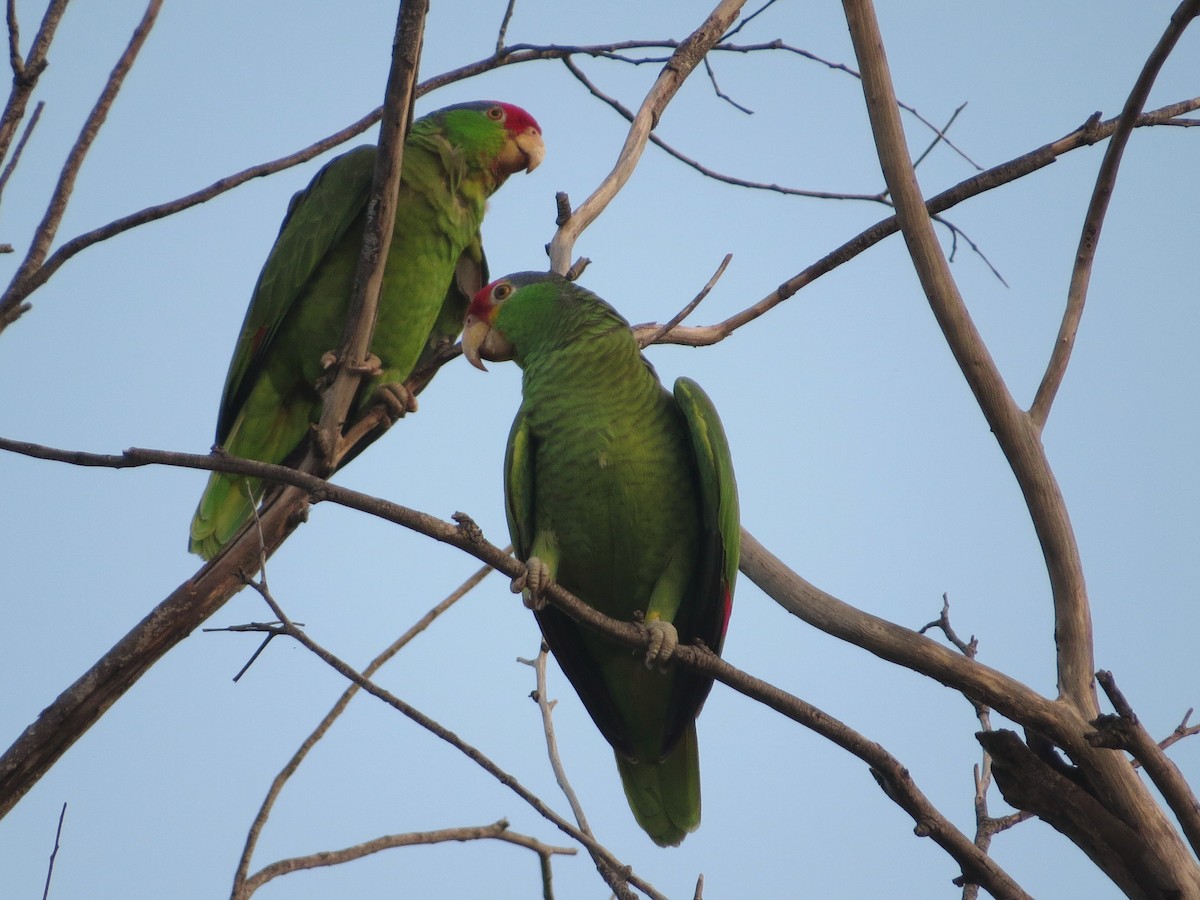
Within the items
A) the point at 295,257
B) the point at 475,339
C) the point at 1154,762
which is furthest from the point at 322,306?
the point at 1154,762

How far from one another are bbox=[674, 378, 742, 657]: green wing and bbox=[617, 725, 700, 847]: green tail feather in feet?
1.41

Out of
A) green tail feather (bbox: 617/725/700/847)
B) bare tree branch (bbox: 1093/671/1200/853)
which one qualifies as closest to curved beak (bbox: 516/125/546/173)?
green tail feather (bbox: 617/725/700/847)

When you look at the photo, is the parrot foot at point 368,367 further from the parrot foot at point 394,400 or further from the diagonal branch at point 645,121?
the diagonal branch at point 645,121

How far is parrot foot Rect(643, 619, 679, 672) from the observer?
9.83ft

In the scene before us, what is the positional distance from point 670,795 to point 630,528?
0.95m

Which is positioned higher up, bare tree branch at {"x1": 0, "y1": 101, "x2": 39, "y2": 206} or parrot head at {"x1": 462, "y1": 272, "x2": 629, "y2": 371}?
parrot head at {"x1": 462, "y1": 272, "x2": 629, "y2": 371}

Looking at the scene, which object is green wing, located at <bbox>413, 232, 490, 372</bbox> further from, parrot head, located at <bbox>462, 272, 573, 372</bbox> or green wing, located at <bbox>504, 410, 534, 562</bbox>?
green wing, located at <bbox>504, 410, 534, 562</bbox>

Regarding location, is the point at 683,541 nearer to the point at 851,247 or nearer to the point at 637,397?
the point at 637,397

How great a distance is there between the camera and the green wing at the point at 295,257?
168 inches

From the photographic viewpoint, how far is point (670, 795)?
351 cm

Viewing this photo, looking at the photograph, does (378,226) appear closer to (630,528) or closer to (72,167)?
(72,167)

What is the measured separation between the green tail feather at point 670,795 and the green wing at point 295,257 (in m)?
2.27

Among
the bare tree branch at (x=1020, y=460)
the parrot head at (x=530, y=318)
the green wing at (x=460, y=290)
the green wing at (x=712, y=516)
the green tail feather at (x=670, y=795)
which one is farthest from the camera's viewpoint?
the green wing at (x=460, y=290)

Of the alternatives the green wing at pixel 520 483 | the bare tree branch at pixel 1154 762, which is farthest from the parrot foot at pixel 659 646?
the bare tree branch at pixel 1154 762
